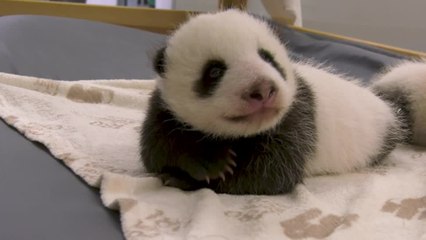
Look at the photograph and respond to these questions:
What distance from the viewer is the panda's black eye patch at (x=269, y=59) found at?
95 centimetres

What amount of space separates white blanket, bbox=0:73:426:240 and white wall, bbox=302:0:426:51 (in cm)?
123

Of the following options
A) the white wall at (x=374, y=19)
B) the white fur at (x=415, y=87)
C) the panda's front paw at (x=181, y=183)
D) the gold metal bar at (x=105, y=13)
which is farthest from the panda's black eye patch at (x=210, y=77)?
the white wall at (x=374, y=19)

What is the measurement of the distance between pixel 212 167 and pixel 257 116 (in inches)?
4.3

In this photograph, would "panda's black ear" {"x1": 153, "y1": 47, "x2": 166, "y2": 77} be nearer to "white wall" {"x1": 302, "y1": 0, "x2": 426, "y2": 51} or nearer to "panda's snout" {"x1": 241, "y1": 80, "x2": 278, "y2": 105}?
"panda's snout" {"x1": 241, "y1": 80, "x2": 278, "y2": 105}

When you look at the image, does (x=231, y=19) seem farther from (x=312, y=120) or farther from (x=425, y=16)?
(x=425, y=16)

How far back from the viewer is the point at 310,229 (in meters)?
0.86

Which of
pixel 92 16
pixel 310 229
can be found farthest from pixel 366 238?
pixel 92 16

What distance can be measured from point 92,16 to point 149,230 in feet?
5.95

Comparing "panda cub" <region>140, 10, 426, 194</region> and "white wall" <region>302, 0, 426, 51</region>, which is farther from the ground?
"panda cub" <region>140, 10, 426, 194</region>

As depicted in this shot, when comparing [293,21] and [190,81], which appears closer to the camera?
[190,81]

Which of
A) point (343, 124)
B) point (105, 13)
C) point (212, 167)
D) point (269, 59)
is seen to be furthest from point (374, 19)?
point (212, 167)

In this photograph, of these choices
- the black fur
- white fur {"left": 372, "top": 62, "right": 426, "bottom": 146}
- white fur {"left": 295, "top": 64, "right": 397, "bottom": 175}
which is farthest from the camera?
white fur {"left": 372, "top": 62, "right": 426, "bottom": 146}

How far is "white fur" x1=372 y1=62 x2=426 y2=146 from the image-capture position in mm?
1312

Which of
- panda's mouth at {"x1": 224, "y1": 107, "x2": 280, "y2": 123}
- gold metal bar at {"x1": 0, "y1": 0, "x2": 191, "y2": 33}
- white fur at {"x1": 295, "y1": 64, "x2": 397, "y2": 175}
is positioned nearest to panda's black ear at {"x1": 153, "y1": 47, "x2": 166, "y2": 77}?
panda's mouth at {"x1": 224, "y1": 107, "x2": 280, "y2": 123}
